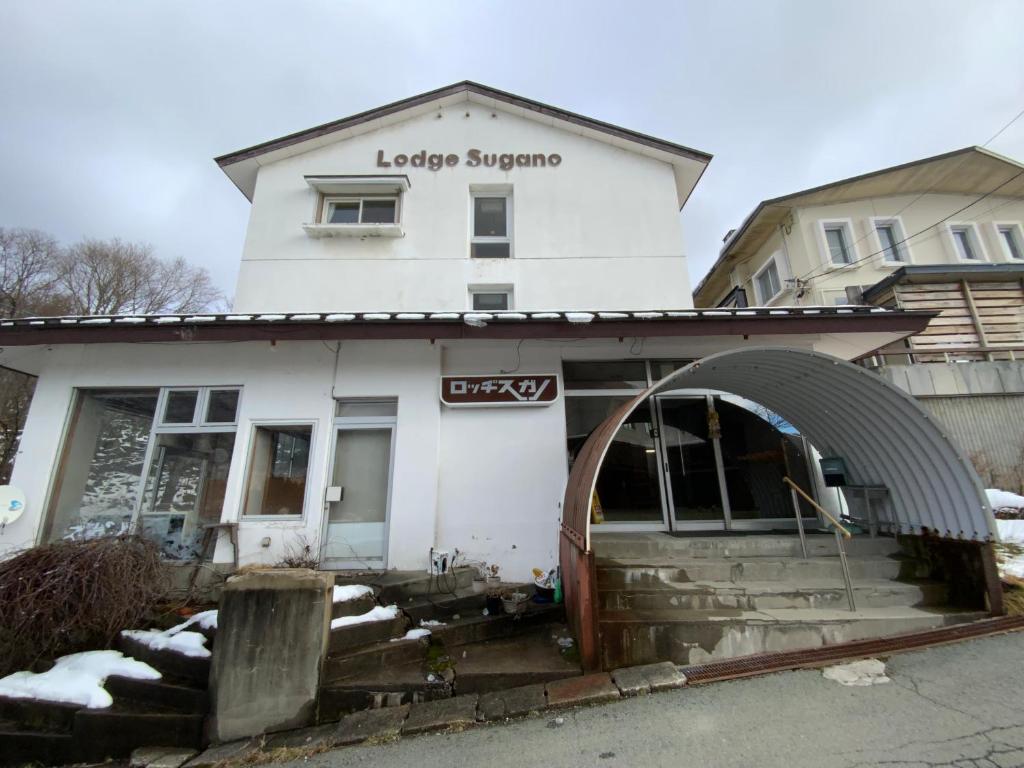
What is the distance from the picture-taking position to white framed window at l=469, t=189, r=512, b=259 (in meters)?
8.41

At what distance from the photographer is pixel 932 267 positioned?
11492mm

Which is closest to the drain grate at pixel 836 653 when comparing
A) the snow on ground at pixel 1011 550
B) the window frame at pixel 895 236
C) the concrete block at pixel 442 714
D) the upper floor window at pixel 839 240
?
the snow on ground at pixel 1011 550

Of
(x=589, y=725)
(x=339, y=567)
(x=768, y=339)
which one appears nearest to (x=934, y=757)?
(x=589, y=725)

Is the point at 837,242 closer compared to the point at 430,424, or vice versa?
the point at 430,424

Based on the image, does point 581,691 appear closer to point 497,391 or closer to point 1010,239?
point 497,391

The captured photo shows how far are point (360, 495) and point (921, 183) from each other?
18.9 m

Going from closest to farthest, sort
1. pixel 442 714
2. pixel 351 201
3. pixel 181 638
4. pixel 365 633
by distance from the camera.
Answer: pixel 442 714 → pixel 181 638 → pixel 365 633 → pixel 351 201

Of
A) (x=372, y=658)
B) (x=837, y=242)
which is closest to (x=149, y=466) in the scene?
(x=372, y=658)

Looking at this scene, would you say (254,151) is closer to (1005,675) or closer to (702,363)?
(702,363)

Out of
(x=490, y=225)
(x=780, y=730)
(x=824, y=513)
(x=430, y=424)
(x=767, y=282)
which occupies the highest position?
(x=767, y=282)

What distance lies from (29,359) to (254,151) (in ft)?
17.5

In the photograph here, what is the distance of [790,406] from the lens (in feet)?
20.2

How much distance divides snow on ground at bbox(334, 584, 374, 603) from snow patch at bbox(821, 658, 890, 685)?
4.38m

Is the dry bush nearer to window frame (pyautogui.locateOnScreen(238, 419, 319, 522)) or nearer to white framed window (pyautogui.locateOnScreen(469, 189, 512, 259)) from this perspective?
window frame (pyautogui.locateOnScreen(238, 419, 319, 522))
